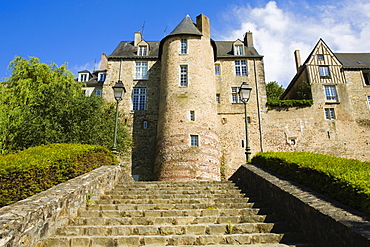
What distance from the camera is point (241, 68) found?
22719mm

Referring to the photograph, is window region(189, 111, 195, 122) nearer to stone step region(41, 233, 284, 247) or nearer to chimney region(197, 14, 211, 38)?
chimney region(197, 14, 211, 38)

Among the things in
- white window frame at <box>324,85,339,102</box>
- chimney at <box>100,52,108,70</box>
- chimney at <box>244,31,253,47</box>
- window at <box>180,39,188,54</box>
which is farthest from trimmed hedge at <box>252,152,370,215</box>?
chimney at <box>100,52,108,70</box>

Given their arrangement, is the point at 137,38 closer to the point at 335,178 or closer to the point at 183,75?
the point at 183,75

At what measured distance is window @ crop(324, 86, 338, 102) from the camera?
2186cm

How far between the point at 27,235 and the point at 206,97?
14360 millimetres

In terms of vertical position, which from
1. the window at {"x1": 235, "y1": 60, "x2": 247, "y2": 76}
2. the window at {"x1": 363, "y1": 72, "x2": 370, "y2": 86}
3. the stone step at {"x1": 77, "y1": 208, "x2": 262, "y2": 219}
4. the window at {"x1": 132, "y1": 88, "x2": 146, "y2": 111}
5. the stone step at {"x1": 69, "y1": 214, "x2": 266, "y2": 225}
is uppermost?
the window at {"x1": 235, "y1": 60, "x2": 247, "y2": 76}

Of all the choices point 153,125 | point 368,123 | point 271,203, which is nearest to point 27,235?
point 271,203

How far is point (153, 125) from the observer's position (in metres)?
20.6

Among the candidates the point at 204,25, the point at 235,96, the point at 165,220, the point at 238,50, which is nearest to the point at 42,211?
the point at 165,220

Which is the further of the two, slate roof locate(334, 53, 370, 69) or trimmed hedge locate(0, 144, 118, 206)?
slate roof locate(334, 53, 370, 69)

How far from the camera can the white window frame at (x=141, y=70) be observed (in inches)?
877

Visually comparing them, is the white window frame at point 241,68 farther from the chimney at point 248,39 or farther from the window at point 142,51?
the window at point 142,51

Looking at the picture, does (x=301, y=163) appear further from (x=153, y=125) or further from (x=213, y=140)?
(x=153, y=125)

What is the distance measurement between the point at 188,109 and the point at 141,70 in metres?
8.05
